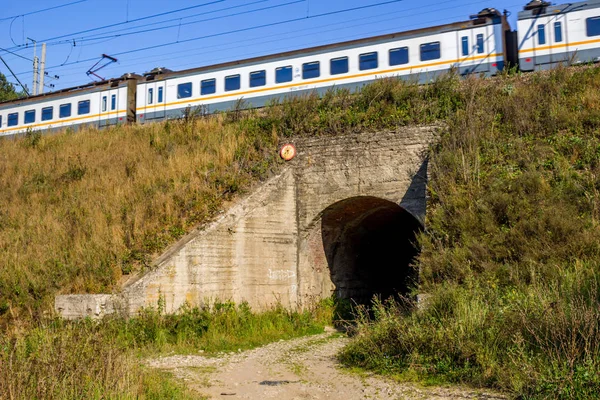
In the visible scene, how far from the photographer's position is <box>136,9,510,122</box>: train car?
773 inches

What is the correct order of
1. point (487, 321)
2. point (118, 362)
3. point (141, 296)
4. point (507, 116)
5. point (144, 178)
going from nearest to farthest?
point (118, 362) → point (487, 321) → point (141, 296) → point (507, 116) → point (144, 178)

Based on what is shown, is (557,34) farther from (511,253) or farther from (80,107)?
(80,107)

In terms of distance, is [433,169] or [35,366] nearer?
[35,366]

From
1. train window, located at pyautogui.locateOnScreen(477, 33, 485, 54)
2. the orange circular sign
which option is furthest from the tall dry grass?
train window, located at pyautogui.locateOnScreen(477, 33, 485, 54)

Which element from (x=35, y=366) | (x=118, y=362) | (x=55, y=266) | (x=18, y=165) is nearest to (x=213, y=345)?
(x=55, y=266)

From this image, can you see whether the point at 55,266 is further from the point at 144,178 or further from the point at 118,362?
the point at 118,362

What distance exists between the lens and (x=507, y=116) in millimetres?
13680

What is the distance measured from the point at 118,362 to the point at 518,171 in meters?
9.04

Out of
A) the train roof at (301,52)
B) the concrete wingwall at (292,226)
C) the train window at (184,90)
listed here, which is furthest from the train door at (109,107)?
the concrete wingwall at (292,226)

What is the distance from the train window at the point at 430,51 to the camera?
66.2ft

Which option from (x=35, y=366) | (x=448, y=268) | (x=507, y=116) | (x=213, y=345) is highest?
(x=507, y=116)

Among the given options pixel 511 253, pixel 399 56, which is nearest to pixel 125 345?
pixel 511 253

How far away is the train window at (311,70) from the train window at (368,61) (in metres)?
1.71

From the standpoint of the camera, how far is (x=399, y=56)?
67.9 feet
